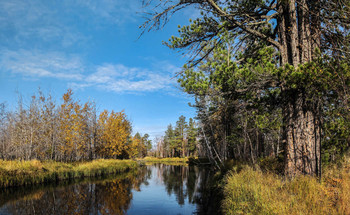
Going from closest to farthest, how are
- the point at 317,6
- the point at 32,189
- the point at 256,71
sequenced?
the point at 256,71 → the point at 317,6 → the point at 32,189

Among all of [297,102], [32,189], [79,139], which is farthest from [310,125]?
[79,139]

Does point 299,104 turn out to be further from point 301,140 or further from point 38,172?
point 38,172

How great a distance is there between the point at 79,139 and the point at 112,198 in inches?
482

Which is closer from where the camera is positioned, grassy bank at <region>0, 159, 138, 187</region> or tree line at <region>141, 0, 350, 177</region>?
tree line at <region>141, 0, 350, 177</region>

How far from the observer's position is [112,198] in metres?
11.1

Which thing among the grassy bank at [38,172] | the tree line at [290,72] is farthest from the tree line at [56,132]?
the tree line at [290,72]

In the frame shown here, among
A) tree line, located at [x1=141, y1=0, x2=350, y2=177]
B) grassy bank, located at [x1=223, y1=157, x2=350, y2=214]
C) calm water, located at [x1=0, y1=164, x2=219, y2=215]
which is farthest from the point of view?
calm water, located at [x1=0, y1=164, x2=219, y2=215]

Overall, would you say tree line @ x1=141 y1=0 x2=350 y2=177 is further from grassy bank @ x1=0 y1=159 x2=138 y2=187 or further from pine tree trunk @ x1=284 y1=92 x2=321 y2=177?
grassy bank @ x1=0 y1=159 x2=138 y2=187

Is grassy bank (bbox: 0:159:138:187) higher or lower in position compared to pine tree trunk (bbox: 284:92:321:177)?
lower

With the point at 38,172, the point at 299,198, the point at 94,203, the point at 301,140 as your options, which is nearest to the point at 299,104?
the point at 301,140

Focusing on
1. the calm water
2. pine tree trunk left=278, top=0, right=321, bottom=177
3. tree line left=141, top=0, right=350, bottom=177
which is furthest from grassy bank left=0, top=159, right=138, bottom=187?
pine tree trunk left=278, top=0, right=321, bottom=177

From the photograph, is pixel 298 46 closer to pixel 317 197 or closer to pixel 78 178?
pixel 317 197

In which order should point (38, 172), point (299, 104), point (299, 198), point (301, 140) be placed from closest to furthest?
point (299, 198) < point (301, 140) < point (299, 104) < point (38, 172)

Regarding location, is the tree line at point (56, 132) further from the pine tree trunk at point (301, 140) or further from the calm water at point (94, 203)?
the pine tree trunk at point (301, 140)
